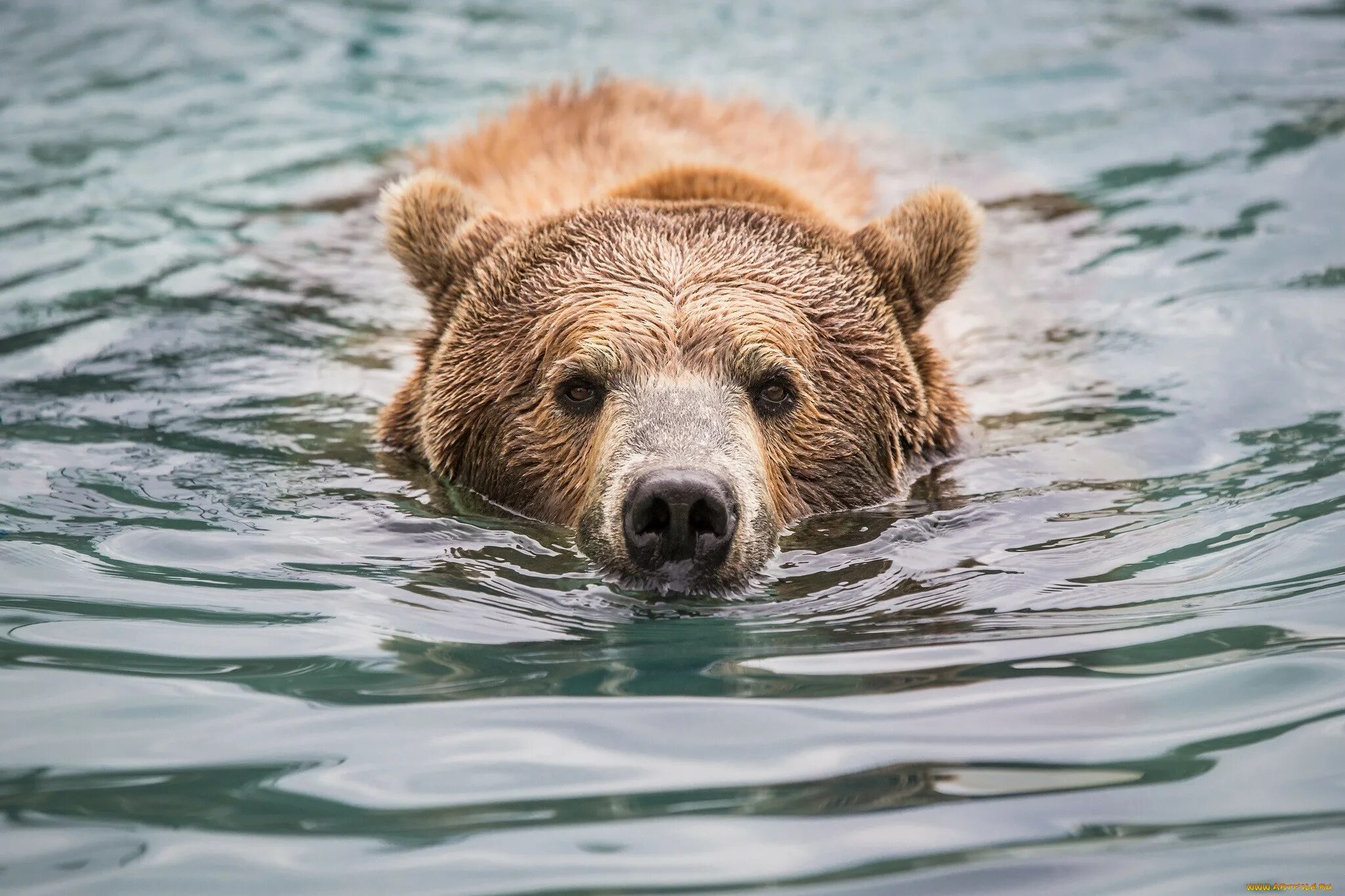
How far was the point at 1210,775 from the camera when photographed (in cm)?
333

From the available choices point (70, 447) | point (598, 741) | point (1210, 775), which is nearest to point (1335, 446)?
point (1210, 775)

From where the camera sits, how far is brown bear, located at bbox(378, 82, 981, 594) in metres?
4.72

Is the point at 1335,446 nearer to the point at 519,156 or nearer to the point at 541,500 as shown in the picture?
the point at 541,500

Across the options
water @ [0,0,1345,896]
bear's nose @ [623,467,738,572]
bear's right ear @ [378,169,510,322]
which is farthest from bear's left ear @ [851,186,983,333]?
bear's nose @ [623,467,738,572]

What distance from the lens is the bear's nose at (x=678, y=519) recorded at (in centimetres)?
432

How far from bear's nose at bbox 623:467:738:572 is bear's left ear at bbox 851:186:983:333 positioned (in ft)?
6.22

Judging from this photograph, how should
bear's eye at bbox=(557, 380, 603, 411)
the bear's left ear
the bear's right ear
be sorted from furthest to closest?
the bear's right ear < the bear's left ear < bear's eye at bbox=(557, 380, 603, 411)

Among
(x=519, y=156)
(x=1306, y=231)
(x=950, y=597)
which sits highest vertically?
(x=519, y=156)

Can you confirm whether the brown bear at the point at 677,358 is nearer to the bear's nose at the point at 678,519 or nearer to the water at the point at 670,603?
the bear's nose at the point at 678,519

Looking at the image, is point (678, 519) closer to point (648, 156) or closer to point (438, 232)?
point (438, 232)

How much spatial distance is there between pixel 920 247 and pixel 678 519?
2.17m

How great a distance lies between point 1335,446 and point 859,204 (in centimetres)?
293

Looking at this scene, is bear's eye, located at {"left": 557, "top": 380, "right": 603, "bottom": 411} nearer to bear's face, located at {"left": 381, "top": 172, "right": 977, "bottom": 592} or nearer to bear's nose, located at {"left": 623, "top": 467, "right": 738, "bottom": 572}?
bear's face, located at {"left": 381, "top": 172, "right": 977, "bottom": 592}

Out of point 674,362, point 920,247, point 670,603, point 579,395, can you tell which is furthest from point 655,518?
point 920,247
